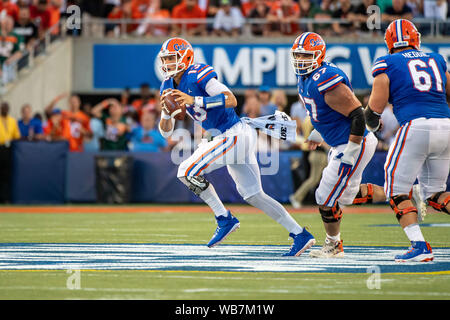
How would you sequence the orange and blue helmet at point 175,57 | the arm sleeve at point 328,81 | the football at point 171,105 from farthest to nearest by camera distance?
the orange and blue helmet at point 175,57
the football at point 171,105
the arm sleeve at point 328,81

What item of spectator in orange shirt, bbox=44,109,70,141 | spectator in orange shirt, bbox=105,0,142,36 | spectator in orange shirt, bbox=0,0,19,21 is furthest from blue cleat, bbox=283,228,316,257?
spectator in orange shirt, bbox=0,0,19,21

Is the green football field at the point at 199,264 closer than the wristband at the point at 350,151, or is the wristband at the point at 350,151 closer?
the green football field at the point at 199,264

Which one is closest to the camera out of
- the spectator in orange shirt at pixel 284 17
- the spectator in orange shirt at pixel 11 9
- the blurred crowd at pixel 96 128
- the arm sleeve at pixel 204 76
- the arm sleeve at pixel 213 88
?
the arm sleeve at pixel 213 88

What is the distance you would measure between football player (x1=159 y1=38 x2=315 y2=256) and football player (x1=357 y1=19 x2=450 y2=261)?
40.1 inches

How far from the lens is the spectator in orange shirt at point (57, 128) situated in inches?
705

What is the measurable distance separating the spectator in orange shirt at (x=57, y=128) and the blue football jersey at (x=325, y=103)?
10.5 m

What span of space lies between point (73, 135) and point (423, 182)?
1152 cm

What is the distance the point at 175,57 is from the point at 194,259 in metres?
2.07

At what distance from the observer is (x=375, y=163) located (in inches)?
627

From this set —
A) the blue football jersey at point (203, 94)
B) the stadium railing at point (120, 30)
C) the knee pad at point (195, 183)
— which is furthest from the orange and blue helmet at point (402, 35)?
the stadium railing at point (120, 30)

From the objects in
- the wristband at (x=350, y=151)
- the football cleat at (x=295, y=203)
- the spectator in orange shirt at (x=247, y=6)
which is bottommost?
the football cleat at (x=295, y=203)

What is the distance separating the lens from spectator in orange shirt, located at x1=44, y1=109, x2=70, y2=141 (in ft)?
58.7

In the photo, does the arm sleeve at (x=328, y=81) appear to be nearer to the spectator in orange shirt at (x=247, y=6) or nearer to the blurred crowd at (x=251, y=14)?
the blurred crowd at (x=251, y=14)
